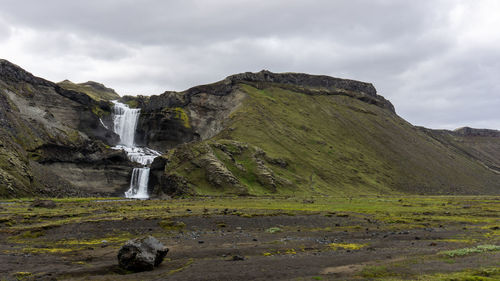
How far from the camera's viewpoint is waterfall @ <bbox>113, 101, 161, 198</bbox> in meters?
110

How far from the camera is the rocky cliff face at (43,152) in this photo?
290ft

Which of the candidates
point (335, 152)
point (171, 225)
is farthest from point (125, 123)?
point (171, 225)

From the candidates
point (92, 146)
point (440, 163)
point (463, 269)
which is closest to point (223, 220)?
point (463, 269)

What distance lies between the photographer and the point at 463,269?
19.2 metres

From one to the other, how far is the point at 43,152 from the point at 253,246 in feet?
318

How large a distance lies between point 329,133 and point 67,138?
10025cm

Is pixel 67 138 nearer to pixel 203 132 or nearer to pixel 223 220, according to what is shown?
pixel 203 132

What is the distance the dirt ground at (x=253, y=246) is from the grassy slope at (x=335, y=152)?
53016 mm

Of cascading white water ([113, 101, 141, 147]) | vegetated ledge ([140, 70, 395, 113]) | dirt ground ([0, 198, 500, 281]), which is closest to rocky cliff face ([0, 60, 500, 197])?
vegetated ledge ([140, 70, 395, 113])

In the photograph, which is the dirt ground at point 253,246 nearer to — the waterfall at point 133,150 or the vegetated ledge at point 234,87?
the waterfall at point 133,150

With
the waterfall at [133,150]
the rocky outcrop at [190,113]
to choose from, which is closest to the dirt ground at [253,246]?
the waterfall at [133,150]

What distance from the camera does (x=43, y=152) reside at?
348 ft

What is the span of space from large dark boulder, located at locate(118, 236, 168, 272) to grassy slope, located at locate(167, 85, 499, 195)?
72.8 metres

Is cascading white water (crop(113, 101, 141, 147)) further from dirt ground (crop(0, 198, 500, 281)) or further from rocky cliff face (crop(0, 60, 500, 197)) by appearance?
dirt ground (crop(0, 198, 500, 281))
